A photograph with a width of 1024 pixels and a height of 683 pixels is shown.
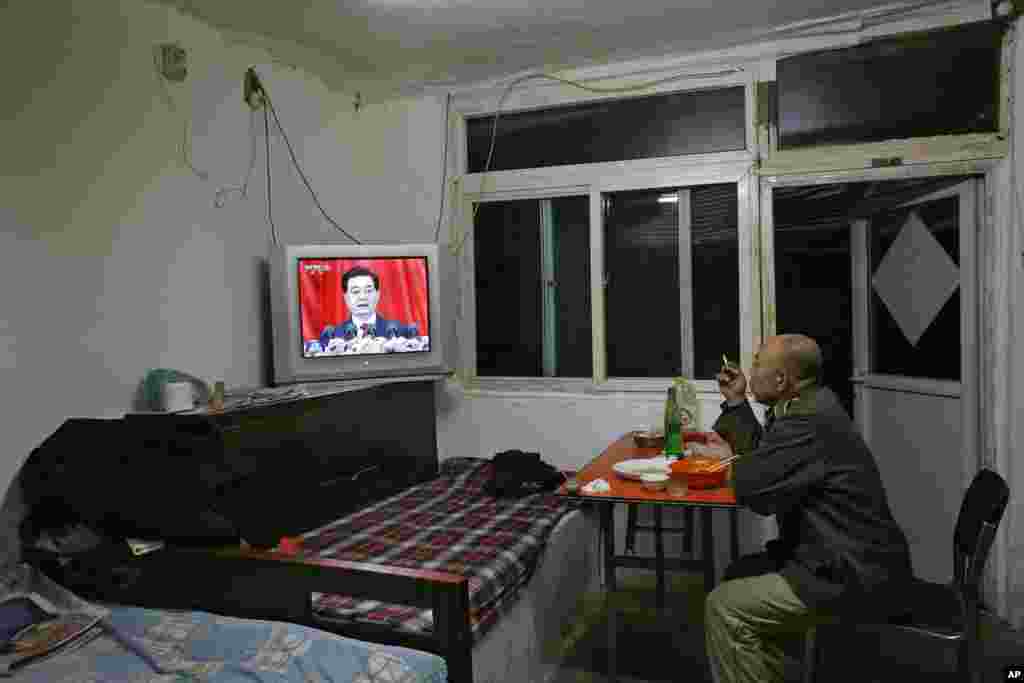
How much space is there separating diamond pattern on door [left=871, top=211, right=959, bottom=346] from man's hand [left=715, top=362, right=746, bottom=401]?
1.52 meters

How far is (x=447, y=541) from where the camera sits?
8.58 ft

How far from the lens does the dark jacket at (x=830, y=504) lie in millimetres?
1888

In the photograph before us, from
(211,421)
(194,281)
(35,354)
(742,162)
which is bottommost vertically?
(211,421)

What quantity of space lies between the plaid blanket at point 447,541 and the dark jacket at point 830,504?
89 cm

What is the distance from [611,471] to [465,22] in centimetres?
219

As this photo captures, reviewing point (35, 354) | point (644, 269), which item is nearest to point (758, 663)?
point (644, 269)

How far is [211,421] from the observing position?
220 cm

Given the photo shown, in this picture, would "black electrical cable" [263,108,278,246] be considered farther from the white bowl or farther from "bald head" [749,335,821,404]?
"bald head" [749,335,821,404]

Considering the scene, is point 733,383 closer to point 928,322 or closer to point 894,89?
point 928,322

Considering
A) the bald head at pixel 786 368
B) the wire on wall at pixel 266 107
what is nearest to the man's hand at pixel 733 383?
the bald head at pixel 786 368

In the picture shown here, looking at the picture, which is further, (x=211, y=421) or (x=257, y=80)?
(x=257, y=80)

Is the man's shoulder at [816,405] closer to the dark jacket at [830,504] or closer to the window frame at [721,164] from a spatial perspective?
the dark jacket at [830,504]

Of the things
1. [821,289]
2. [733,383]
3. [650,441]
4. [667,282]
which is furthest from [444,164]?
[821,289]

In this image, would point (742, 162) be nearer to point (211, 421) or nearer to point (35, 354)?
point (211, 421)
